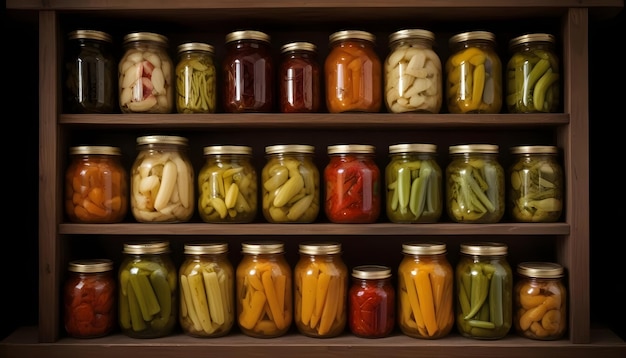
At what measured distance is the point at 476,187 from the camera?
149cm

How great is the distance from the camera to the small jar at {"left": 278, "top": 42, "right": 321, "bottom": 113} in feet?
4.98

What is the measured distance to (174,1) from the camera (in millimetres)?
1478

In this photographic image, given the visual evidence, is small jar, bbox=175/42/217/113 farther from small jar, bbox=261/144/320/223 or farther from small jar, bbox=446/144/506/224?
small jar, bbox=446/144/506/224

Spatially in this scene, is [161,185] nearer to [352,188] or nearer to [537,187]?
[352,188]

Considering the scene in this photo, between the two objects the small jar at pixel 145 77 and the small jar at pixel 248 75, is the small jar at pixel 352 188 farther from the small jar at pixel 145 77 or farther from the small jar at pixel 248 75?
the small jar at pixel 145 77

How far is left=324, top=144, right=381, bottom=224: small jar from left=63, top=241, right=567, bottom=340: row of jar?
0.33 feet

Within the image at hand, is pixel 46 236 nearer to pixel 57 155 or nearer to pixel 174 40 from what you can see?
pixel 57 155

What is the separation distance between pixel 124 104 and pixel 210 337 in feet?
2.03

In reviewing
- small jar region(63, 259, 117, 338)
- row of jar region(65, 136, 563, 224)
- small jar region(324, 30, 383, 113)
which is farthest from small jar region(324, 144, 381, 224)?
small jar region(63, 259, 117, 338)

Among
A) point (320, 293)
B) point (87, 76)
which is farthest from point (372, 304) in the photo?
point (87, 76)

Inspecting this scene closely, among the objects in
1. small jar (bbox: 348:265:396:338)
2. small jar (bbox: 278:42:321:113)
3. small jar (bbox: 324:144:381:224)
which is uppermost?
A: small jar (bbox: 278:42:321:113)

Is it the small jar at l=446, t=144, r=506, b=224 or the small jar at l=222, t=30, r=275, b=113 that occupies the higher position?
the small jar at l=222, t=30, r=275, b=113

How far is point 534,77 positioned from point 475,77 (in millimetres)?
149
